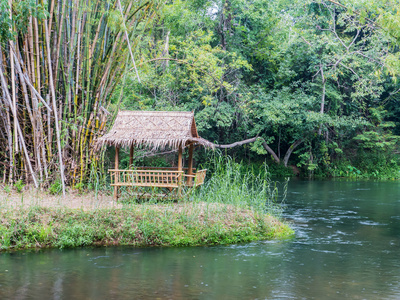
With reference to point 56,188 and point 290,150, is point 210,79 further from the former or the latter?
point 56,188

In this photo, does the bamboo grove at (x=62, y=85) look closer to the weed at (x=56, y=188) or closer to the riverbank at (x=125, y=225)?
the weed at (x=56, y=188)

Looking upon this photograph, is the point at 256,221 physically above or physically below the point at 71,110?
below

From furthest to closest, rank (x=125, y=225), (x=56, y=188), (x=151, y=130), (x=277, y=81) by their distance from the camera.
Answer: (x=277, y=81) < (x=56, y=188) < (x=151, y=130) < (x=125, y=225)

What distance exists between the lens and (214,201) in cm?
855

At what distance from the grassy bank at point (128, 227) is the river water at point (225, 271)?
0.23 meters

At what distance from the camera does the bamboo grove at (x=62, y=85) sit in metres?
8.75

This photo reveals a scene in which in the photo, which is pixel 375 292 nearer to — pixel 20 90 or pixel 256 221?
pixel 256 221

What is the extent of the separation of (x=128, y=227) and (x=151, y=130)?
2.28m

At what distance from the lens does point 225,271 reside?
592 centimetres

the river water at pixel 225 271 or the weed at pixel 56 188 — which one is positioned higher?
the weed at pixel 56 188

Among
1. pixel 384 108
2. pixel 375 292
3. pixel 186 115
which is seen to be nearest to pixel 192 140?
pixel 186 115

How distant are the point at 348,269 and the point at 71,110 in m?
6.35

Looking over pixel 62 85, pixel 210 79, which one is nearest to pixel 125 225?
pixel 62 85

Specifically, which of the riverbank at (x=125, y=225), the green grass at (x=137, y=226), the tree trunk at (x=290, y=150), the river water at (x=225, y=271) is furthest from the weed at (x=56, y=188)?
the tree trunk at (x=290, y=150)
